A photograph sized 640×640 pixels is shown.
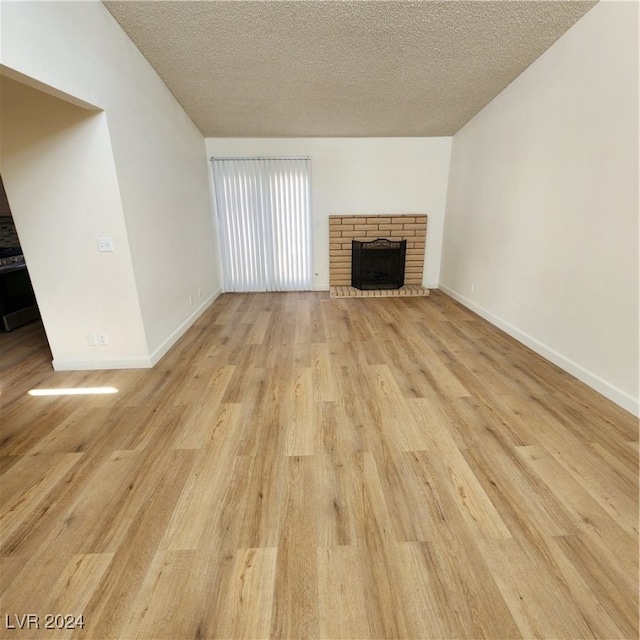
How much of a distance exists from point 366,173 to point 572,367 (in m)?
Answer: 3.79

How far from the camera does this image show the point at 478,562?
114 cm

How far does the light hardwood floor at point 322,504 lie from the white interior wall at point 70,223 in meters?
0.34

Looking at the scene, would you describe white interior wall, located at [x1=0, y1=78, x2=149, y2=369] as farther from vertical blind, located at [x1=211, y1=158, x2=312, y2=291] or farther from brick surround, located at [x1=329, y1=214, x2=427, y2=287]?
brick surround, located at [x1=329, y1=214, x2=427, y2=287]

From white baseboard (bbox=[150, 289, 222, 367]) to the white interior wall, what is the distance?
111 mm

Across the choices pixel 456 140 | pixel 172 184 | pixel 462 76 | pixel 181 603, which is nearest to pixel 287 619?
pixel 181 603

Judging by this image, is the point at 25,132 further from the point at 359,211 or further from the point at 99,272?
the point at 359,211

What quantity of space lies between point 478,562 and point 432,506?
0.83ft

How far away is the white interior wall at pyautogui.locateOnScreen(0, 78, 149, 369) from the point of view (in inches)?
81.5

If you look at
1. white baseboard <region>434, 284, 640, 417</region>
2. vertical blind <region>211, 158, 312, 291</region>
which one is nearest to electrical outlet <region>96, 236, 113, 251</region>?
vertical blind <region>211, 158, 312, 291</region>

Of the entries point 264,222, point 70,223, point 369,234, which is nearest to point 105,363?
point 70,223

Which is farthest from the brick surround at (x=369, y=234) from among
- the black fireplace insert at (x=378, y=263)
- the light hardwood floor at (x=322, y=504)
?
the light hardwood floor at (x=322, y=504)

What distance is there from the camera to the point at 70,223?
2256mm

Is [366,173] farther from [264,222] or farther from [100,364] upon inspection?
[100,364]

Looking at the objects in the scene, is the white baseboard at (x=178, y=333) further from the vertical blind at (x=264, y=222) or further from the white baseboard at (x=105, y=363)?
the vertical blind at (x=264, y=222)
